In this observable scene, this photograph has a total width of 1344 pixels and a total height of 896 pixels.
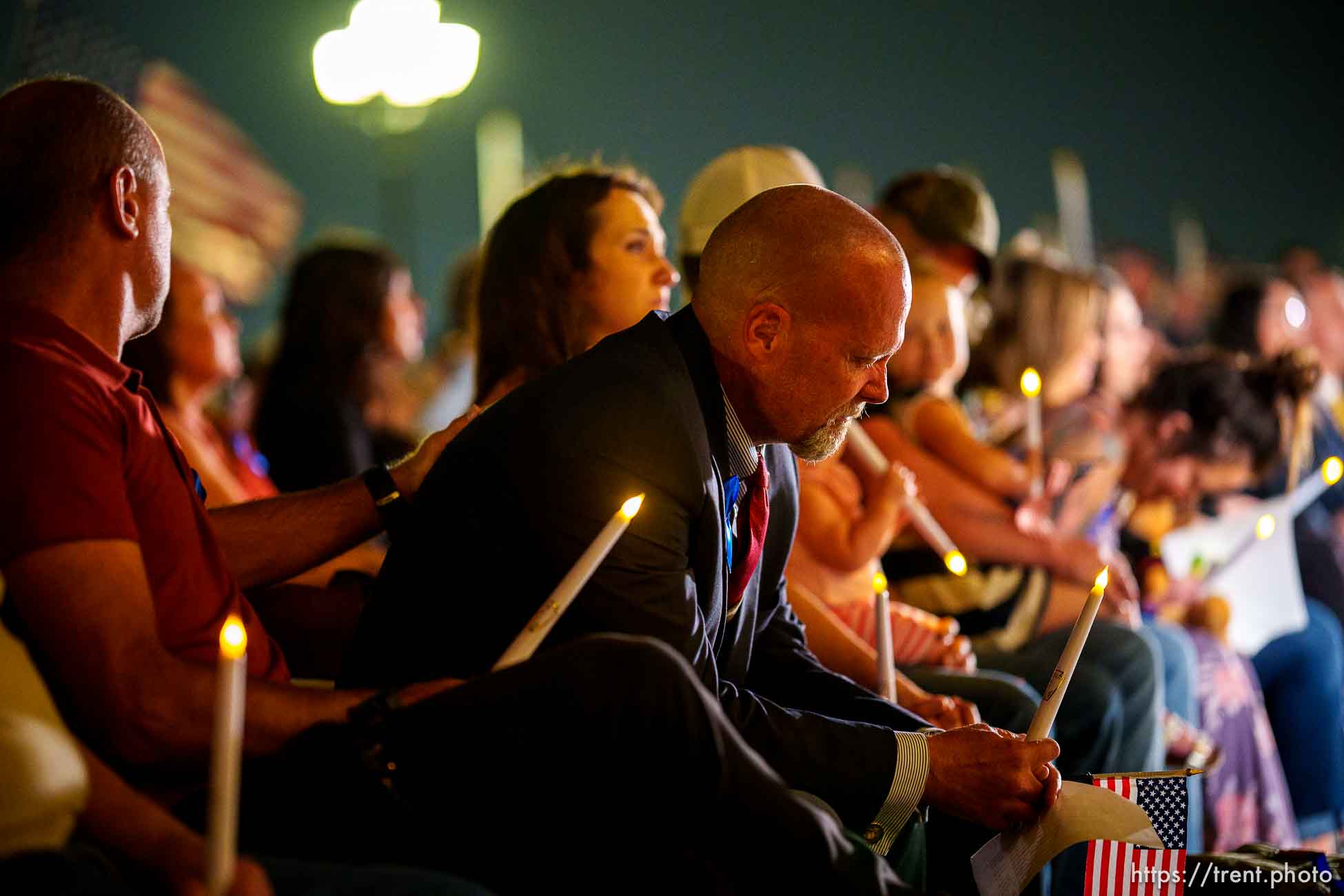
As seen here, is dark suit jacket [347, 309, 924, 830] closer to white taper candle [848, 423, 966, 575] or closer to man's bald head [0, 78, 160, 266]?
man's bald head [0, 78, 160, 266]

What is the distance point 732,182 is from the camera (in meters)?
2.76

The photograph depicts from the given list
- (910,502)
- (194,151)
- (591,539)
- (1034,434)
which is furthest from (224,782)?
(194,151)

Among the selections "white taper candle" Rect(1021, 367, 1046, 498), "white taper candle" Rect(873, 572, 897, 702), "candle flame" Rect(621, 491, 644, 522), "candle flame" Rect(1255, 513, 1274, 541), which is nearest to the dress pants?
"candle flame" Rect(621, 491, 644, 522)

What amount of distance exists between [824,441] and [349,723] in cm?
77

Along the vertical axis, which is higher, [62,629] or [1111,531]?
[62,629]

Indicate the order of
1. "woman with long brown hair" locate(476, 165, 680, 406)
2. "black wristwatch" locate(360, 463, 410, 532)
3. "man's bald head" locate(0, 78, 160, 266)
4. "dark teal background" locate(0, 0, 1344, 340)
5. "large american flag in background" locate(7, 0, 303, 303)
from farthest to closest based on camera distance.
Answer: "dark teal background" locate(0, 0, 1344, 340) < "large american flag in background" locate(7, 0, 303, 303) < "woman with long brown hair" locate(476, 165, 680, 406) < "black wristwatch" locate(360, 463, 410, 532) < "man's bald head" locate(0, 78, 160, 266)

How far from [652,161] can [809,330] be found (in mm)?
7512

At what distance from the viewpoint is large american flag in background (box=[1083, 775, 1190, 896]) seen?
5.64 feet

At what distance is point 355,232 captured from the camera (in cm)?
471

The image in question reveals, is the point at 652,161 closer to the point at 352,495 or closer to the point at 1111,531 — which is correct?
the point at 1111,531

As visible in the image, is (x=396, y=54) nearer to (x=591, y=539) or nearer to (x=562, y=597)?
(x=591, y=539)

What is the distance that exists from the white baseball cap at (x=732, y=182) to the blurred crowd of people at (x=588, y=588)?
0.01 meters

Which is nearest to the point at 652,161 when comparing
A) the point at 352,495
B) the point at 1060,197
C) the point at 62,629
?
the point at 1060,197

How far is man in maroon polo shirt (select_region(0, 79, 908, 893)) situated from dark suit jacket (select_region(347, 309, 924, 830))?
201mm
